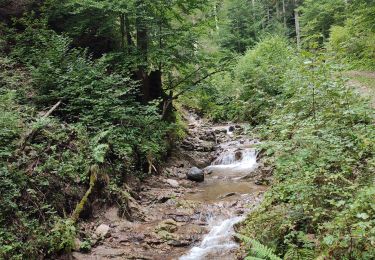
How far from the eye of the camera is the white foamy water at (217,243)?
6.79 metres

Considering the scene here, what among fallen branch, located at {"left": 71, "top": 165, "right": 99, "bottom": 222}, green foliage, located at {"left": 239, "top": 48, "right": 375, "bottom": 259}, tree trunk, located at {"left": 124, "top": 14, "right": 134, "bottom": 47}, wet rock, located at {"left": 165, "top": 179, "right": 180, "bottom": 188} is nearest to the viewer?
green foliage, located at {"left": 239, "top": 48, "right": 375, "bottom": 259}

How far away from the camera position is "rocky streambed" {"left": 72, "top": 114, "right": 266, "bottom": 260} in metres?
7.00

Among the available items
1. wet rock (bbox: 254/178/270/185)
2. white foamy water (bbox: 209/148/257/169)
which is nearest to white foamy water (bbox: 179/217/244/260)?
wet rock (bbox: 254/178/270/185)

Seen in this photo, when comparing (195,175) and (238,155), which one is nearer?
(195,175)

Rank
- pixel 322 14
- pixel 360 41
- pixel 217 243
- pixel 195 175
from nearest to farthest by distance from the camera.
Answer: pixel 217 243 < pixel 195 175 < pixel 360 41 < pixel 322 14

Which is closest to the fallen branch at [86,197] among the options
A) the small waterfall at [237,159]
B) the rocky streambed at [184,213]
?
the rocky streambed at [184,213]

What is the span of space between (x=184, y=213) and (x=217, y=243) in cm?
182

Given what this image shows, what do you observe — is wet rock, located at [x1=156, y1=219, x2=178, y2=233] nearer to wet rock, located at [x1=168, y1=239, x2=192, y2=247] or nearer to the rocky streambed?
the rocky streambed

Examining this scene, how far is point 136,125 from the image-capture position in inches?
418

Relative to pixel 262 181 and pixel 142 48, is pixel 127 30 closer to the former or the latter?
pixel 142 48

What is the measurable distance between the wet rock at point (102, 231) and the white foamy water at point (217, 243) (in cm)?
178

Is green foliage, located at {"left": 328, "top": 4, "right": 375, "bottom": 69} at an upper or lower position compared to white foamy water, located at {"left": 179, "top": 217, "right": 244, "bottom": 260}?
upper

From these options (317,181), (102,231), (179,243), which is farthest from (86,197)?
(317,181)

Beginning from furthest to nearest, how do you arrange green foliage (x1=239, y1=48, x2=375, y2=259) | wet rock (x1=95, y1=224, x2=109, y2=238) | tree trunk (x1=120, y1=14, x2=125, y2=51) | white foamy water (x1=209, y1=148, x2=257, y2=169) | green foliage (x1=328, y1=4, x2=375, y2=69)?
green foliage (x1=328, y1=4, x2=375, y2=69) < white foamy water (x1=209, y1=148, x2=257, y2=169) < tree trunk (x1=120, y1=14, x2=125, y2=51) < wet rock (x1=95, y1=224, x2=109, y2=238) < green foliage (x1=239, y1=48, x2=375, y2=259)
